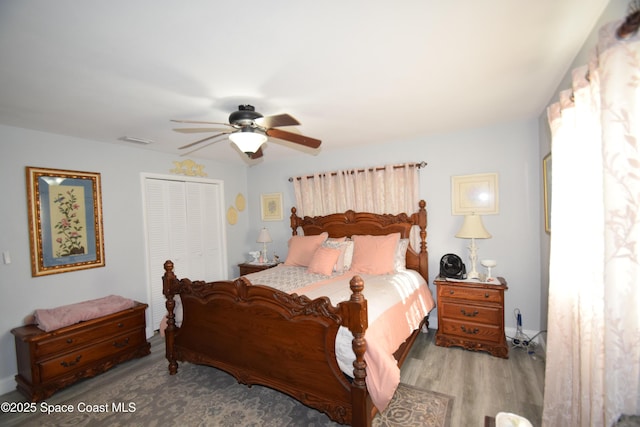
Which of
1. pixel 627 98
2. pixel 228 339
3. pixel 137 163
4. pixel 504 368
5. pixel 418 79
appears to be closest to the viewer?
pixel 627 98

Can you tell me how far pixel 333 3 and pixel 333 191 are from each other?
3066mm

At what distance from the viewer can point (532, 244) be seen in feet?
10.5

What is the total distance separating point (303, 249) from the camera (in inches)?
154

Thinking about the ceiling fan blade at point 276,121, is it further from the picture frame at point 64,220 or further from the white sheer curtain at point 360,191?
the picture frame at point 64,220

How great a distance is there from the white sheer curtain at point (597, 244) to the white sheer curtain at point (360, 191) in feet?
6.68

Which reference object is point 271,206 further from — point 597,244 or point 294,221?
point 597,244

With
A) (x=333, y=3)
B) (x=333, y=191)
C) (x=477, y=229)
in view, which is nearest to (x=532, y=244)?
(x=477, y=229)

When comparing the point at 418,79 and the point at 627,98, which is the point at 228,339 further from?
the point at 627,98

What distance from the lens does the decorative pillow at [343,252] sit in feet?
11.6

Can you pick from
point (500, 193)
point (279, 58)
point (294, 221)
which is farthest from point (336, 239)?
point (279, 58)

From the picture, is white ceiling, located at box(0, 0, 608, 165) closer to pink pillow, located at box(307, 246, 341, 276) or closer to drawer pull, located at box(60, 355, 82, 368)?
pink pillow, located at box(307, 246, 341, 276)

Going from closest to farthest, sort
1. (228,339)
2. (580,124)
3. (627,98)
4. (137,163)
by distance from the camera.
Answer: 1. (627,98)
2. (580,124)
3. (228,339)
4. (137,163)

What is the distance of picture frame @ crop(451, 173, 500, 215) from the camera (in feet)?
10.9

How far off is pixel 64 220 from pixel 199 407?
2395 millimetres
